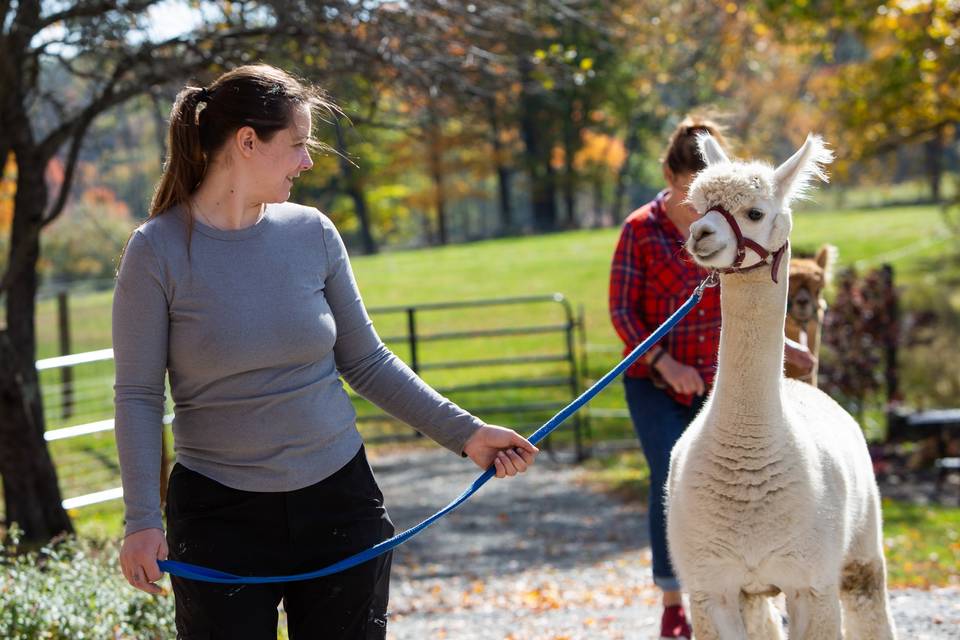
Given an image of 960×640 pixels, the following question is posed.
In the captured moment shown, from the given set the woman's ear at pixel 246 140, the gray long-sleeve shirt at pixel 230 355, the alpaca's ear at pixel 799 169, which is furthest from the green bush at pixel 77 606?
the alpaca's ear at pixel 799 169

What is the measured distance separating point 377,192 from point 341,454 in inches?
1741

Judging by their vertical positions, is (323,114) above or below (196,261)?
above

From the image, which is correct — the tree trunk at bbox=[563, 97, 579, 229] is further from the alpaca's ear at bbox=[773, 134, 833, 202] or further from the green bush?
the alpaca's ear at bbox=[773, 134, 833, 202]

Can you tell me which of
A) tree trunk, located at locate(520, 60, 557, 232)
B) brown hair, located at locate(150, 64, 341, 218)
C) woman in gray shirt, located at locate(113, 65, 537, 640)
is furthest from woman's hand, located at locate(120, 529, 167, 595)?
tree trunk, located at locate(520, 60, 557, 232)

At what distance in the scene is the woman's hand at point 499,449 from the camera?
3.08 metres

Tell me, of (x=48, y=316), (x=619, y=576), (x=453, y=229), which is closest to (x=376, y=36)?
(x=619, y=576)

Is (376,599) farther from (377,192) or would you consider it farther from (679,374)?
(377,192)

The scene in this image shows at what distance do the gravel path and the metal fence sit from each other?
3.55 ft

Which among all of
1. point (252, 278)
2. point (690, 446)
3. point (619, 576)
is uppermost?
point (252, 278)

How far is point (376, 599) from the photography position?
2918 millimetres

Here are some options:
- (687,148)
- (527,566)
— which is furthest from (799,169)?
(527,566)

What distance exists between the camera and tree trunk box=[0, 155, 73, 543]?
708 cm

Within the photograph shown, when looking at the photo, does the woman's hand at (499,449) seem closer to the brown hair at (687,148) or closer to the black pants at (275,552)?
the black pants at (275,552)

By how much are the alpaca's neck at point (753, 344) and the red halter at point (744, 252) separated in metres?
0.02
